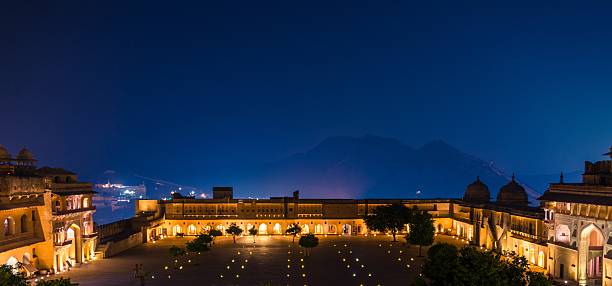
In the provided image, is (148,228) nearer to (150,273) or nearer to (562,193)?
(150,273)

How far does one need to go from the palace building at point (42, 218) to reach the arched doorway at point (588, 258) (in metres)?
51.8

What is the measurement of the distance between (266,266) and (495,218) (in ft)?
113

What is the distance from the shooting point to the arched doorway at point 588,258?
154 ft

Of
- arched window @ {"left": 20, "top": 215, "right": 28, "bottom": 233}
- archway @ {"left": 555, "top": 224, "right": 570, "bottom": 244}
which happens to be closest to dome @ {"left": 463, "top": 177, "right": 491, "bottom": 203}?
archway @ {"left": 555, "top": 224, "right": 570, "bottom": 244}

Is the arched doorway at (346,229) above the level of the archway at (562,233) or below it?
below

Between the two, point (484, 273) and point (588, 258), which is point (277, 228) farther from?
point (484, 273)

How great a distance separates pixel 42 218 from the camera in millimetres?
53531

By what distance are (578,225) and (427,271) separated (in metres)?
20.1

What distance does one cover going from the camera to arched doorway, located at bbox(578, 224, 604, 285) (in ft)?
154

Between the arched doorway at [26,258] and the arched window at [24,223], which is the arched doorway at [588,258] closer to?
the arched doorway at [26,258]

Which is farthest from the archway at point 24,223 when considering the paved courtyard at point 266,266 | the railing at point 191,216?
the railing at point 191,216

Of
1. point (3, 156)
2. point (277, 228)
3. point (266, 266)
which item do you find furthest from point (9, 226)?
point (277, 228)

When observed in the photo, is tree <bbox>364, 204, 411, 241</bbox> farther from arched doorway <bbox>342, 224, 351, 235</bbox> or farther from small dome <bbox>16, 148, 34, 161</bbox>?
small dome <bbox>16, 148, 34, 161</bbox>

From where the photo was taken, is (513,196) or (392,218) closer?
(513,196)
